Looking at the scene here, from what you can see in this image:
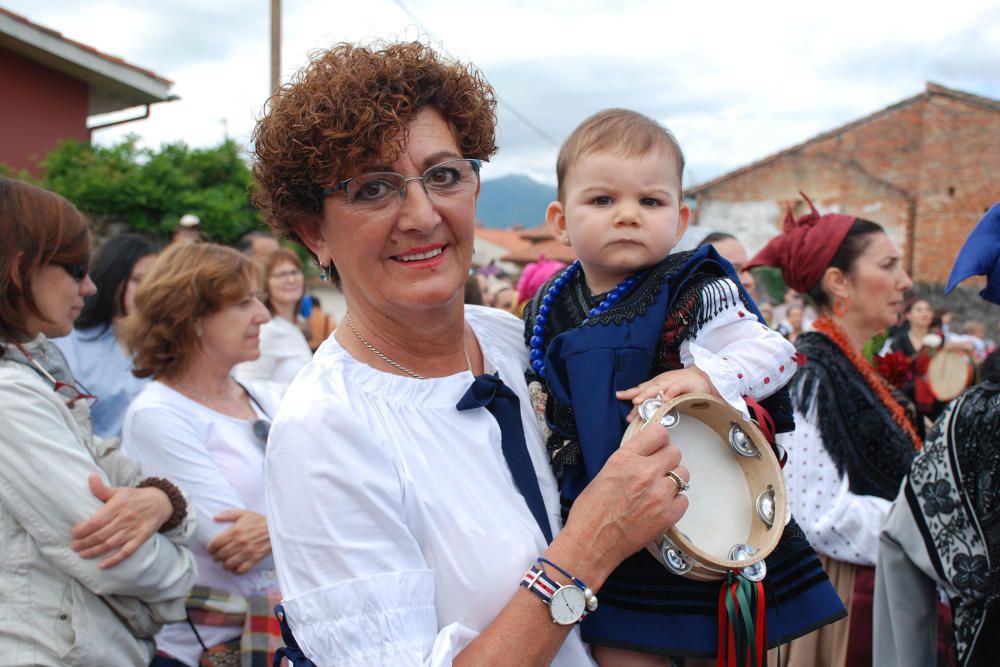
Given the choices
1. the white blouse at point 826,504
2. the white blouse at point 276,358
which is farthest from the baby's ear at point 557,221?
the white blouse at point 276,358

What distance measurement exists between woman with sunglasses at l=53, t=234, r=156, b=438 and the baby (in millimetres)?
3148

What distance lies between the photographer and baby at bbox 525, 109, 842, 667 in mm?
1883

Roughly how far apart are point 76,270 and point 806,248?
10.5 feet

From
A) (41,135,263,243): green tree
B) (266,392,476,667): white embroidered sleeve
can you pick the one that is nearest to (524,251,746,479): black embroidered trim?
(266,392,476,667): white embroidered sleeve

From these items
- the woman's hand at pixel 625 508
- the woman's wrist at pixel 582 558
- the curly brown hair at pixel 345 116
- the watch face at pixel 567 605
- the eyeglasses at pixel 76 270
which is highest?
the curly brown hair at pixel 345 116

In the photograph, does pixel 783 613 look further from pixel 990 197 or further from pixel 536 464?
pixel 990 197

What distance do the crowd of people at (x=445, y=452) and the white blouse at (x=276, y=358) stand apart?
233 cm

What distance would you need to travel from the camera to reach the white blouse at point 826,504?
10.6ft

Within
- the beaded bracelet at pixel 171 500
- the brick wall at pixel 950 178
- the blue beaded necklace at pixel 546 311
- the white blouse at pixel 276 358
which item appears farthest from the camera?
the brick wall at pixel 950 178

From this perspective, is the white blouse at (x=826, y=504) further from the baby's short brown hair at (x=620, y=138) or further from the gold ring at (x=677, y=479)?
the gold ring at (x=677, y=479)

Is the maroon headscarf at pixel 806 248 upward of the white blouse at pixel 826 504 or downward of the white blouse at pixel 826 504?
upward

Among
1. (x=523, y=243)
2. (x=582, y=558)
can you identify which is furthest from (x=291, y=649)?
(x=523, y=243)

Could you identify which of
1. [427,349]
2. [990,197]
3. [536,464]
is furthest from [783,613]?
[990,197]

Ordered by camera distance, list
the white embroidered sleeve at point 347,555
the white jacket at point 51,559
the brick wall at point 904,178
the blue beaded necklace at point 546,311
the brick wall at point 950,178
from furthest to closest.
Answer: the brick wall at point 904,178 < the brick wall at point 950,178 < the white jacket at point 51,559 < the blue beaded necklace at point 546,311 < the white embroidered sleeve at point 347,555
